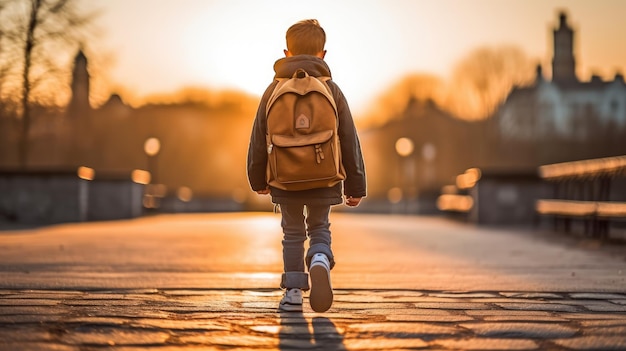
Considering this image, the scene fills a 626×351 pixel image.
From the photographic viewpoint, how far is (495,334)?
3.71 m

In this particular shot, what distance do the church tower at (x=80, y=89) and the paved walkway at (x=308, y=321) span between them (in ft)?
68.4

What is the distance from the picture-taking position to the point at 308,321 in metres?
4.05

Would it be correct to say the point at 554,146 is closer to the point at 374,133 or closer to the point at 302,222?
the point at 374,133

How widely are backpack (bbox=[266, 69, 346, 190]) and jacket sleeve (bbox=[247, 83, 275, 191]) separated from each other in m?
0.18

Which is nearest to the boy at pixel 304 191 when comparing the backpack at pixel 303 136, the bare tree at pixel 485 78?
the backpack at pixel 303 136

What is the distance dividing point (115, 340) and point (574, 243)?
8.69m

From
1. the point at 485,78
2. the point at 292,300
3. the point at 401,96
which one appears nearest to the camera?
the point at 292,300

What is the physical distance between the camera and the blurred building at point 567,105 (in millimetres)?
81250

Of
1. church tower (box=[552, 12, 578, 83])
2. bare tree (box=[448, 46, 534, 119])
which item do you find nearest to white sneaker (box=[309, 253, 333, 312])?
bare tree (box=[448, 46, 534, 119])

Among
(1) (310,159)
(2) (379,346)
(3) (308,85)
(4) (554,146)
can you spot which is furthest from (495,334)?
(4) (554,146)

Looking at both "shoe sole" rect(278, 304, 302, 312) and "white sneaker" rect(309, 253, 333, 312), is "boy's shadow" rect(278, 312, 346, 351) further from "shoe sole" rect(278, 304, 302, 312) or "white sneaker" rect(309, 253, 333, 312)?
"shoe sole" rect(278, 304, 302, 312)

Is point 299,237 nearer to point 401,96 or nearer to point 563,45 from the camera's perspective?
point 401,96

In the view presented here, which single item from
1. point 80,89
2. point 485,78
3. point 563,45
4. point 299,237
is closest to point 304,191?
point 299,237

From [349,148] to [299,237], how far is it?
541 millimetres
